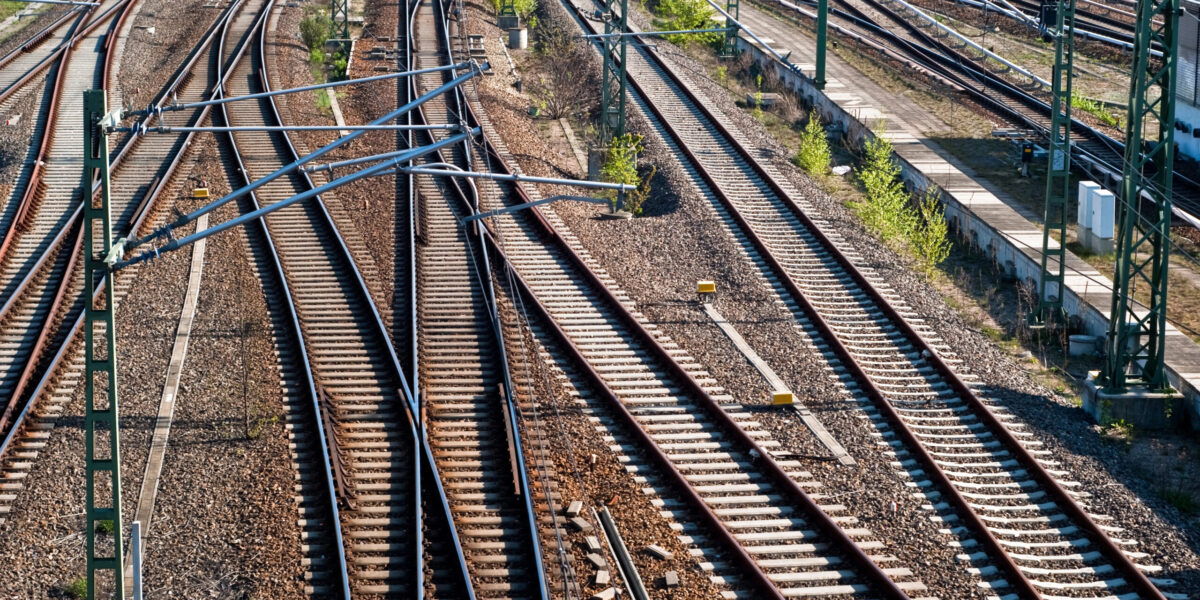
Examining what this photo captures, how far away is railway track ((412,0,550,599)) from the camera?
13.3 metres

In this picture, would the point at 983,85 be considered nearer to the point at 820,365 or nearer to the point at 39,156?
the point at 820,365

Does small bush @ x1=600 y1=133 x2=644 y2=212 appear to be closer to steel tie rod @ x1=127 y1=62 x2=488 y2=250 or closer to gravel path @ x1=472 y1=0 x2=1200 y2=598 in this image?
gravel path @ x1=472 y1=0 x2=1200 y2=598

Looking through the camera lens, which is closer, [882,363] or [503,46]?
[882,363]

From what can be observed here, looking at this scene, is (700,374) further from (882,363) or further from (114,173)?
(114,173)

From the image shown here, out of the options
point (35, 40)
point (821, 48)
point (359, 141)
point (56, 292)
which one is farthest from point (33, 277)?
point (821, 48)

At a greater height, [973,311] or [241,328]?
[241,328]

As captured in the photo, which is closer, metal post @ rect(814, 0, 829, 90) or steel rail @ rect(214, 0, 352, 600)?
steel rail @ rect(214, 0, 352, 600)

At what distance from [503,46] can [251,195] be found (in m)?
16.7

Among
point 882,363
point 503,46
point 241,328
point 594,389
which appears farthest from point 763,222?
point 503,46

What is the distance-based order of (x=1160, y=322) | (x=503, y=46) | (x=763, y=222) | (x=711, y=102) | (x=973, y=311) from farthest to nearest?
1. (x=503, y=46)
2. (x=711, y=102)
3. (x=763, y=222)
4. (x=973, y=311)
5. (x=1160, y=322)

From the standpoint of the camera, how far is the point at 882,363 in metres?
18.3

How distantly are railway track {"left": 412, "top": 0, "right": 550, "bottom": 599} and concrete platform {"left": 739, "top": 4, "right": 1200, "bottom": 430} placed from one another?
833cm

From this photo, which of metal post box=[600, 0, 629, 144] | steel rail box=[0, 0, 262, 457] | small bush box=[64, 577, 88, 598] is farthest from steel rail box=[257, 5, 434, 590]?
metal post box=[600, 0, 629, 144]

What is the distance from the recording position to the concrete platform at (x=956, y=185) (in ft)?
64.5
